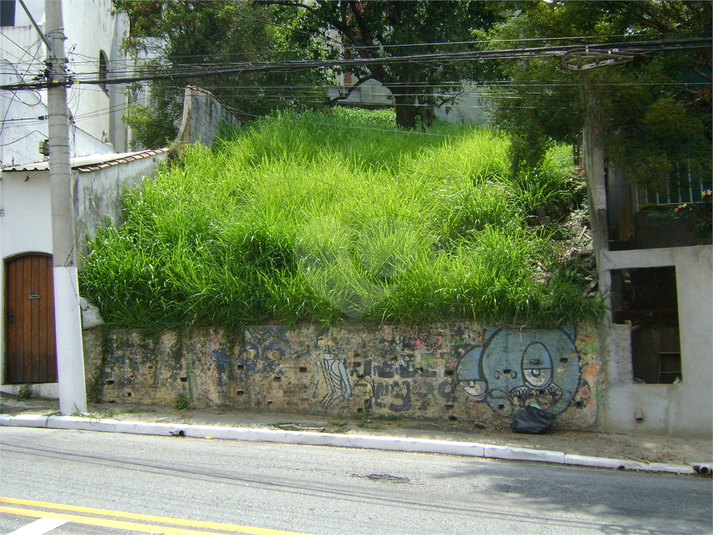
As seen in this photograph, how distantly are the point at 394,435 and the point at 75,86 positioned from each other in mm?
13923

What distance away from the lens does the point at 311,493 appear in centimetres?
545

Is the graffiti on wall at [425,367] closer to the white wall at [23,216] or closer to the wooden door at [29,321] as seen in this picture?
the wooden door at [29,321]

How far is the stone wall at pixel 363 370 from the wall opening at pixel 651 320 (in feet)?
6.83

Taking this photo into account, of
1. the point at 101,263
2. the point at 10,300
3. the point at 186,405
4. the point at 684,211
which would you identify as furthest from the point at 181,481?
the point at 684,211

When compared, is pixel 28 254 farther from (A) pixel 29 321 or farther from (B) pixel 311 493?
(B) pixel 311 493

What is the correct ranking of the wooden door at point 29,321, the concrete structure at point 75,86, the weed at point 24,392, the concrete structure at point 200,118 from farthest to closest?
1. the concrete structure at point 200,118
2. the concrete structure at point 75,86
3. the wooden door at point 29,321
4. the weed at point 24,392

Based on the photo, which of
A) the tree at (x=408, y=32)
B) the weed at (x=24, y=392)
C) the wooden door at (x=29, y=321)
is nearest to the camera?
the weed at (x=24, y=392)

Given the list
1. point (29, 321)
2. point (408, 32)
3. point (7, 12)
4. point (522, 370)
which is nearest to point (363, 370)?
point (522, 370)

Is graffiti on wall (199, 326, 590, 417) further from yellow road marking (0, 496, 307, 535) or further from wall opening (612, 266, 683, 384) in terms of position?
yellow road marking (0, 496, 307, 535)

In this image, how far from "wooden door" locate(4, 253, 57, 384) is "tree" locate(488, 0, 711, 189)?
841cm

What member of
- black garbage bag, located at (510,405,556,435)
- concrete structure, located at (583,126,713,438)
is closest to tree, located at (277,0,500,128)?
concrete structure, located at (583,126,713,438)

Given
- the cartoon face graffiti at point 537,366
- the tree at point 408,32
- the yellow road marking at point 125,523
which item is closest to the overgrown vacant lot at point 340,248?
the cartoon face graffiti at point 537,366

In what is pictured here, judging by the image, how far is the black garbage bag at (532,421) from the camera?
8.17 meters

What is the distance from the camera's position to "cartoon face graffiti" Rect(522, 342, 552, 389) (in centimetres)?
848
